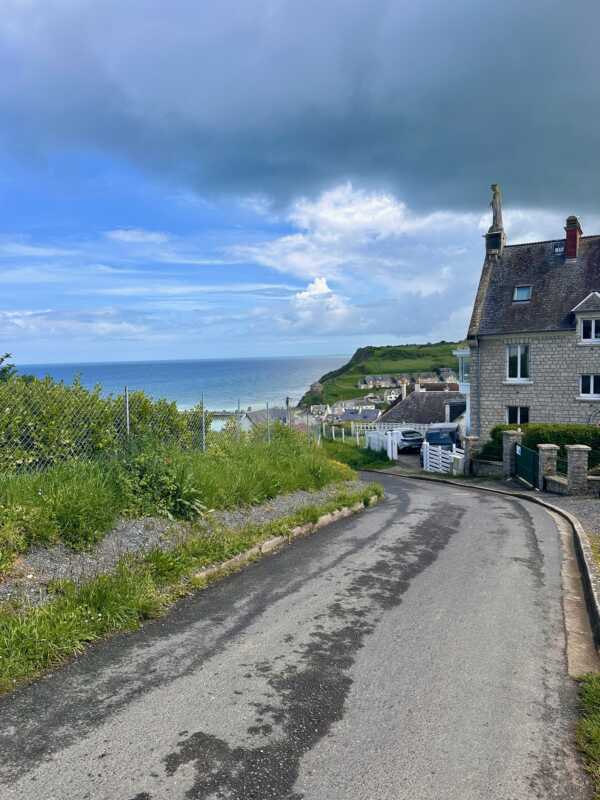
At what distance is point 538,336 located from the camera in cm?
3002

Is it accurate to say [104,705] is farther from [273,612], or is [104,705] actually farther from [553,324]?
[553,324]

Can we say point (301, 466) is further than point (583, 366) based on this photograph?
No

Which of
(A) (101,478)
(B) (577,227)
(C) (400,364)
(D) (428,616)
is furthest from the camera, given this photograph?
(C) (400,364)

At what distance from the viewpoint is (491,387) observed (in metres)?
31.8

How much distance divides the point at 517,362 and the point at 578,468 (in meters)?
15.5

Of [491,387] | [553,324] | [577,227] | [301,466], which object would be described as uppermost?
[577,227]

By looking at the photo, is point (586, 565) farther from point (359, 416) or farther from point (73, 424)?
point (359, 416)

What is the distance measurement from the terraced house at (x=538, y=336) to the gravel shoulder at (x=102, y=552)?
24661 mm

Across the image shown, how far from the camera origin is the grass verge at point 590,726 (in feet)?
11.4

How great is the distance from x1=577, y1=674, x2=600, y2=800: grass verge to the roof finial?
34058 millimetres

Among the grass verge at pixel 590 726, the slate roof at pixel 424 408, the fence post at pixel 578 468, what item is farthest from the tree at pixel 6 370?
the slate roof at pixel 424 408

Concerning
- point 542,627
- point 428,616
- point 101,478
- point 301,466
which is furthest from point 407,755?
point 301,466

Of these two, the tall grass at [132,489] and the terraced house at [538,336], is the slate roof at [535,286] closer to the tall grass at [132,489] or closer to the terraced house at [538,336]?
the terraced house at [538,336]

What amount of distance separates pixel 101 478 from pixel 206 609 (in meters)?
2.93
